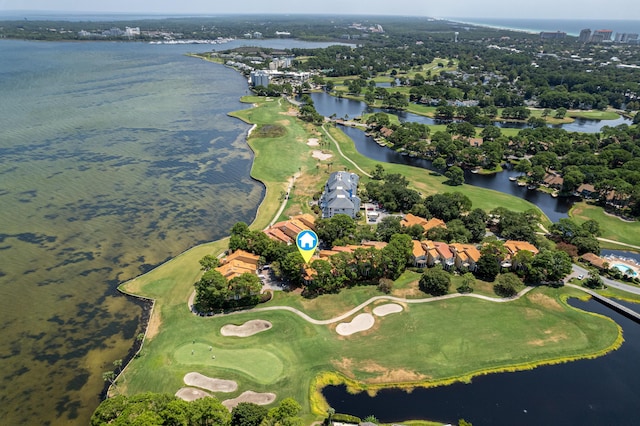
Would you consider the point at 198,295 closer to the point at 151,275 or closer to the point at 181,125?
the point at 151,275

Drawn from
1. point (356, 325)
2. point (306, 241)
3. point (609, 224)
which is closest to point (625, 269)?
point (609, 224)

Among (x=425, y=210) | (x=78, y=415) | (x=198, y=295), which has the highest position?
(x=425, y=210)

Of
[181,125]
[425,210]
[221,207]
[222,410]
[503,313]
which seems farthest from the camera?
[181,125]

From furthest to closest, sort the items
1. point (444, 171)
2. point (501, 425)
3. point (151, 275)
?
point (444, 171) → point (151, 275) → point (501, 425)

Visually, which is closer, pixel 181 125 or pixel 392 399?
pixel 392 399

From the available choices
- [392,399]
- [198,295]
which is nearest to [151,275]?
[198,295]

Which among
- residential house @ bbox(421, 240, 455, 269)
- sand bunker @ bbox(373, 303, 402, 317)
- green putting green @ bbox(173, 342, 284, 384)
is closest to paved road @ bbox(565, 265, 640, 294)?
residential house @ bbox(421, 240, 455, 269)

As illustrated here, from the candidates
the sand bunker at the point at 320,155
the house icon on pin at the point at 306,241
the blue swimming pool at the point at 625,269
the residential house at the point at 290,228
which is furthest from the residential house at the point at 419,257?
the sand bunker at the point at 320,155
